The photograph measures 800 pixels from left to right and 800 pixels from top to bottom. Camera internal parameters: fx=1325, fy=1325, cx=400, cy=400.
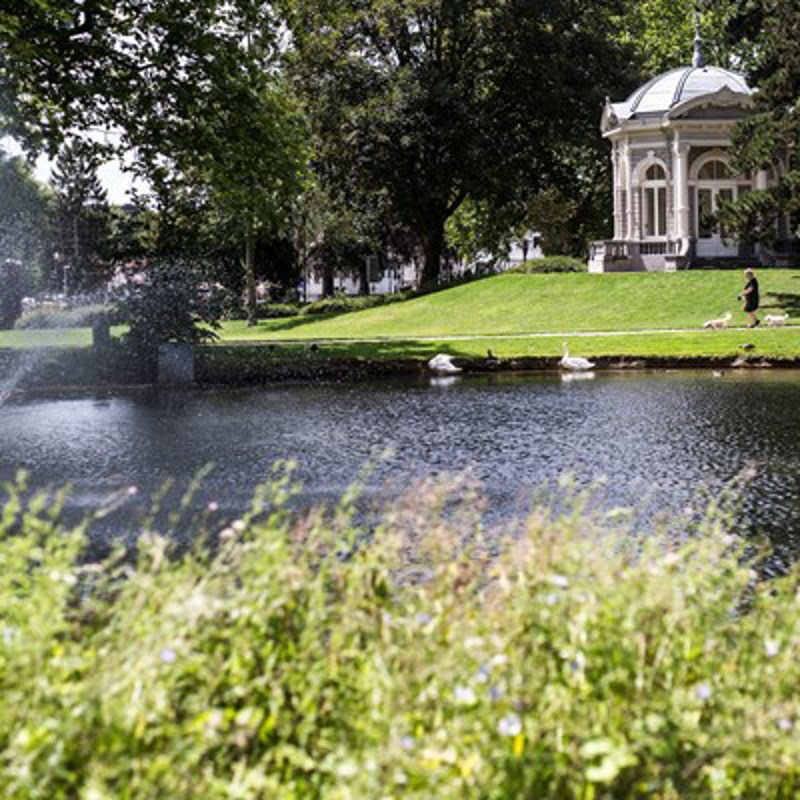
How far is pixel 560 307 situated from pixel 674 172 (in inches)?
463

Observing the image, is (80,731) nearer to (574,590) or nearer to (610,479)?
(574,590)

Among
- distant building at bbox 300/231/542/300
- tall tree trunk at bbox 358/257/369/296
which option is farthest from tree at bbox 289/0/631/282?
tall tree trunk at bbox 358/257/369/296

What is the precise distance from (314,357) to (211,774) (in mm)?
26030

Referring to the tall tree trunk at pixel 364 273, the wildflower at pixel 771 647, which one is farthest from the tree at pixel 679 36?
the wildflower at pixel 771 647

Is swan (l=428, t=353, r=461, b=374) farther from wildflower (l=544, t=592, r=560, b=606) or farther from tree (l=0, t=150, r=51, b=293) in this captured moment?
wildflower (l=544, t=592, r=560, b=606)

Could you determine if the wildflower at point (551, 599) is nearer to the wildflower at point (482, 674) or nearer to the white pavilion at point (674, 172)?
the wildflower at point (482, 674)

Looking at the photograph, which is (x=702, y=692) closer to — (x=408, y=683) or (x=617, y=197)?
(x=408, y=683)

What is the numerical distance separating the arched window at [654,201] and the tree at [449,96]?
6.77m

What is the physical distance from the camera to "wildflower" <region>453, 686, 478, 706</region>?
4254 mm

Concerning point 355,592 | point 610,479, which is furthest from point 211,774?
point 610,479

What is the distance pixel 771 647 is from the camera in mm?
4773

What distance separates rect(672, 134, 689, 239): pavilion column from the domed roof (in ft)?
5.48

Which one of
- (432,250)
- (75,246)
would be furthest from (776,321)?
A: (75,246)

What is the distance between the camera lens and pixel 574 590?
5.02 meters
